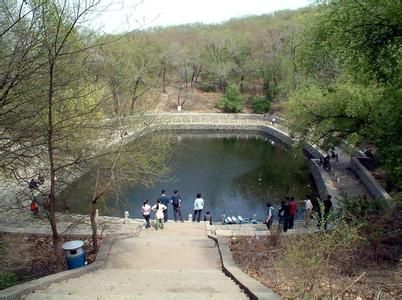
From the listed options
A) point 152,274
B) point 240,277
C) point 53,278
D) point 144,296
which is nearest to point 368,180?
point 240,277

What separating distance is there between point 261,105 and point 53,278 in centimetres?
3766

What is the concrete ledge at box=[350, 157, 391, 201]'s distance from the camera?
16703mm

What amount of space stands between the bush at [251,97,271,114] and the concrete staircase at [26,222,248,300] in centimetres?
3217

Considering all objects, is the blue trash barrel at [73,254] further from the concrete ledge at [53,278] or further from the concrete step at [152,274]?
the concrete step at [152,274]

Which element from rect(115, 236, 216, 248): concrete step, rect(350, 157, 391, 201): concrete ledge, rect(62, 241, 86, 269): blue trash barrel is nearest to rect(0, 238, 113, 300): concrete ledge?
rect(62, 241, 86, 269): blue trash barrel

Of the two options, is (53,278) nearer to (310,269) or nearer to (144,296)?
(144,296)

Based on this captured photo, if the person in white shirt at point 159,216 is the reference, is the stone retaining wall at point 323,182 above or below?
below

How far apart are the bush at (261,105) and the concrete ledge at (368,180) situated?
69.6ft

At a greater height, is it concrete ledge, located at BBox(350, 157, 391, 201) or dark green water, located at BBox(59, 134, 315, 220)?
concrete ledge, located at BBox(350, 157, 391, 201)

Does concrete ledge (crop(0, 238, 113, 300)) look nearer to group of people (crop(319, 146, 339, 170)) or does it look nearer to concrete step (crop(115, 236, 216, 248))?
concrete step (crop(115, 236, 216, 248))

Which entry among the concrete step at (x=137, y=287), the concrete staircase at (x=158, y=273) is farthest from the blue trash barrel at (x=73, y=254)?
the concrete step at (x=137, y=287)

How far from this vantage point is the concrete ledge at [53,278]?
6389mm

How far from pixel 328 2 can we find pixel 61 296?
11161 millimetres

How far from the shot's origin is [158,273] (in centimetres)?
837
